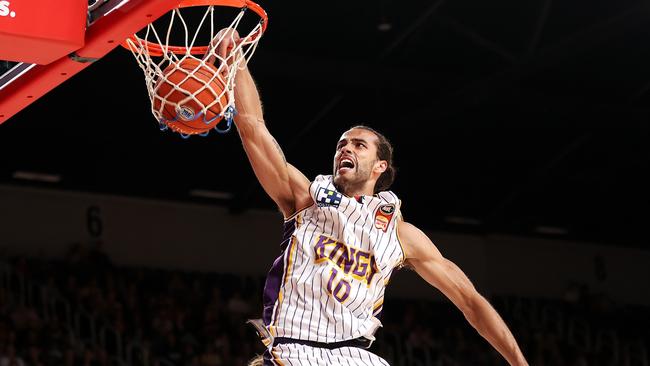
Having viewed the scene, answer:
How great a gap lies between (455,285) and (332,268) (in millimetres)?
833

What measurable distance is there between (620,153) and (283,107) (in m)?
6.93

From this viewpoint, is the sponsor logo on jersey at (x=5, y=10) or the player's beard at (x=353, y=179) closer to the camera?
the sponsor logo on jersey at (x=5, y=10)

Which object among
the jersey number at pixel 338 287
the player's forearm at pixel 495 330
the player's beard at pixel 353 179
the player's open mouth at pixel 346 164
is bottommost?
the player's forearm at pixel 495 330

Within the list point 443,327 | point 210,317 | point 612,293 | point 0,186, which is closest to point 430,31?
point 210,317

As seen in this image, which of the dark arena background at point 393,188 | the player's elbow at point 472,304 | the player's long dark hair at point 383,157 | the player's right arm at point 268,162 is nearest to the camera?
the player's right arm at point 268,162

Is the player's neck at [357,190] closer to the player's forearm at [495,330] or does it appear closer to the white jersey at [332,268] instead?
the white jersey at [332,268]

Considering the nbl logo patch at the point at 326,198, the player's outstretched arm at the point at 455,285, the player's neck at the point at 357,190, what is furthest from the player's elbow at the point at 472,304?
the nbl logo patch at the point at 326,198

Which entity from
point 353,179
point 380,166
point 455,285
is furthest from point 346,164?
point 455,285

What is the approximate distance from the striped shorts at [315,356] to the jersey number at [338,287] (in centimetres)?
26

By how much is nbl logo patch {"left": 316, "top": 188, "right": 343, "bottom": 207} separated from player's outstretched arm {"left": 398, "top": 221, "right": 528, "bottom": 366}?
442mm

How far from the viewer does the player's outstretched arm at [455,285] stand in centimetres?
567

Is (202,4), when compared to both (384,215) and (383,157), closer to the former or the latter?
(383,157)

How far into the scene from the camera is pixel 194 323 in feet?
54.6

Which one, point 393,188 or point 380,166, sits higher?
point 393,188
